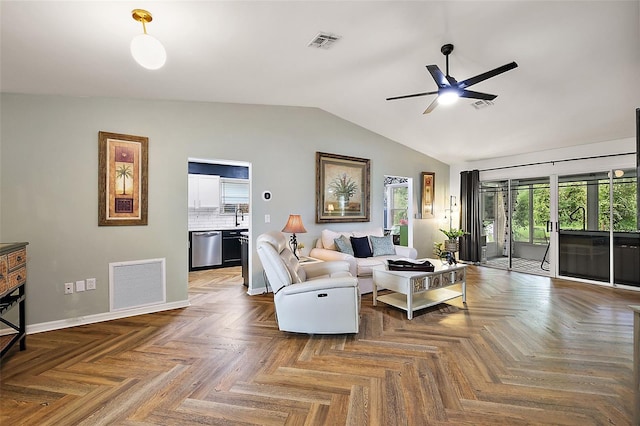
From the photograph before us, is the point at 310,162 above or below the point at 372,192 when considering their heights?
above

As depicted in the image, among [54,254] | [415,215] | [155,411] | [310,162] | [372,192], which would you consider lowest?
[155,411]

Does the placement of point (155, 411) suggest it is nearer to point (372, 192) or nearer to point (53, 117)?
point (53, 117)

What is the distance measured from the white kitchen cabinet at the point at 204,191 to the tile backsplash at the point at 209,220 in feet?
0.57

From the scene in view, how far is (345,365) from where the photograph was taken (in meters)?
2.42

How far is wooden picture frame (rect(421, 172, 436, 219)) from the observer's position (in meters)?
6.77

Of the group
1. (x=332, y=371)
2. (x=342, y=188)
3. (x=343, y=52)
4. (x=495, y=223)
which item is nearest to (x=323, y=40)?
(x=343, y=52)

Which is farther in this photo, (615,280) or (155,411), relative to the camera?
(615,280)

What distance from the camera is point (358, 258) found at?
4.84 metres

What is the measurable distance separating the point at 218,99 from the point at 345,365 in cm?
352

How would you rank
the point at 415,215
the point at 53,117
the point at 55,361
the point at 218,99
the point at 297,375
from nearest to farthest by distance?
the point at 297,375, the point at 55,361, the point at 53,117, the point at 218,99, the point at 415,215

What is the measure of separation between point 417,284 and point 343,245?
61.2 inches

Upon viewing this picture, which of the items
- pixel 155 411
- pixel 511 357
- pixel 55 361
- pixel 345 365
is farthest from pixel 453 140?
pixel 55 361

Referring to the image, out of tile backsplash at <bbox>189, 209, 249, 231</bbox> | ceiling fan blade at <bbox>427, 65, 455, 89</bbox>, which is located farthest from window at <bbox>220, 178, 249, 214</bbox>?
ceiling fan blade at <bbox>427, 65, 455, 89</bbox>

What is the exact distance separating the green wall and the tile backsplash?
2.37 metres
